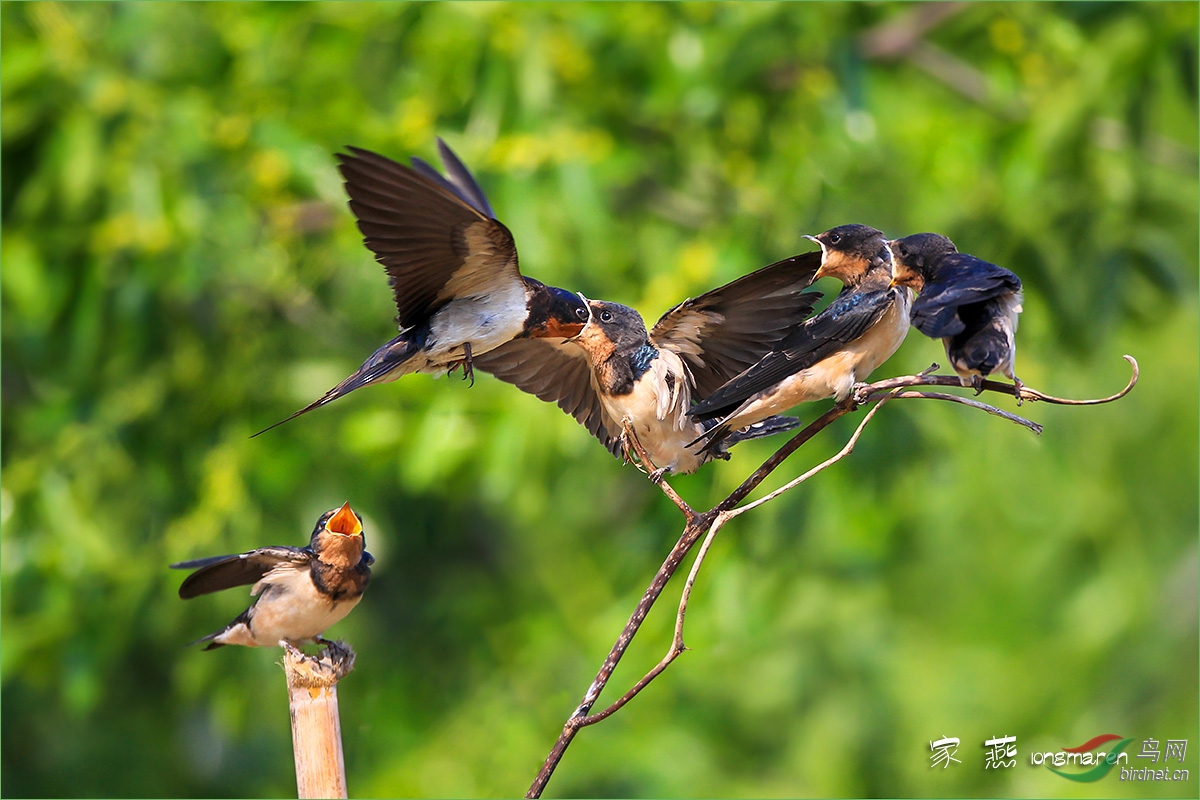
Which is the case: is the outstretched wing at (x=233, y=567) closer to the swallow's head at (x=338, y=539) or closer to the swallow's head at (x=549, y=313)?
the swallow's head at (x=338, y=539)

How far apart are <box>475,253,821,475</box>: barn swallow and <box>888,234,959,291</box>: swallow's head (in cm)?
13

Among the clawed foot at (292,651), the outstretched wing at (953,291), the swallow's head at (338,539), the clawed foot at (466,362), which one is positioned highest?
the outstretched wing at (953,291)

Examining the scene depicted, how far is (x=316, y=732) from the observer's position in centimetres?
164

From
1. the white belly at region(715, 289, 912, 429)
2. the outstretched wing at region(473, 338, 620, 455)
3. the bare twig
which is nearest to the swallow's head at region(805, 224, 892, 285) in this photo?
the white belly at region(715, 289, 912, 429)

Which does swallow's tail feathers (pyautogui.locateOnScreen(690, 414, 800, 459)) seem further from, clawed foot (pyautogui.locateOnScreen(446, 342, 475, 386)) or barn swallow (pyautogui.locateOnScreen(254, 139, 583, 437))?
clawed foot (pyautogui.locateOnScreen(446, 342, 475, 386))

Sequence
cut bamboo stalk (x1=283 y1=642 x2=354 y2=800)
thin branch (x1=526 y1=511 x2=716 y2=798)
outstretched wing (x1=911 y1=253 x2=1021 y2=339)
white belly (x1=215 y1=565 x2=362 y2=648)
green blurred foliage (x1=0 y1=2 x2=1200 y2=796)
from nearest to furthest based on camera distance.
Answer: thin branch (x1=526 y1=511 x2=716 y2=798) → outstretched wing (x1=911 y1=253 x2=1021 y2=339) → cut bamboo stalk (x1=283 y1=642 x2=354 y2=800) → white belly (x1=215 y1=565 x2=362 y2=648) → green blurred foliage (x1=0 y1=2 x2=1200 y2=796)

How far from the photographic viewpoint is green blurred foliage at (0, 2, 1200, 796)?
14.4 ft

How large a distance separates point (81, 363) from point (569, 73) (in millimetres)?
2439

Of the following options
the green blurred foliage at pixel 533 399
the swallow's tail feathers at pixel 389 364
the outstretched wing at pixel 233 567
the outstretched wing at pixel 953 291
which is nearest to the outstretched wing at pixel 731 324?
the outstretched wing at pixel 953 291

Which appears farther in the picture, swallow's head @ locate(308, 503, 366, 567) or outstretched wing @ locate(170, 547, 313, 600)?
swallow's head @ locate(308, 503, 366, 567)

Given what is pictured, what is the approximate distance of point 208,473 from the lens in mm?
4871

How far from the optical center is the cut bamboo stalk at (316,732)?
160cm

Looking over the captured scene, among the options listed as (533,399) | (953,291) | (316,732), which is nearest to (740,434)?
(953,291)

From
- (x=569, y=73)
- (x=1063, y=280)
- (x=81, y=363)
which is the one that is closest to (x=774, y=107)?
(x=569, y=73)
